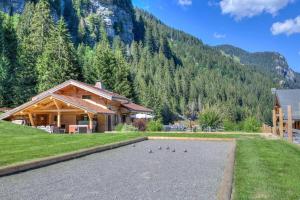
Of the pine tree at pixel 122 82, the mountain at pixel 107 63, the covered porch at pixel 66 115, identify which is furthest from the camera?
the pine tree at pixel 122 82

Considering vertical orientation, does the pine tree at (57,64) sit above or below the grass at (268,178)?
above

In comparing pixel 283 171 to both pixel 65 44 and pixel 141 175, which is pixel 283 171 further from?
pixel 65 44

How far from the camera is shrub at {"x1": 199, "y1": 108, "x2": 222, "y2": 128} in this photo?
109ft

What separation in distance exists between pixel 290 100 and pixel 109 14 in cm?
15653

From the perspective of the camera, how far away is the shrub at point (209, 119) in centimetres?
3316

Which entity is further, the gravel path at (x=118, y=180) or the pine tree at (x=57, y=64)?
the pine tree at (x=57, y=64)

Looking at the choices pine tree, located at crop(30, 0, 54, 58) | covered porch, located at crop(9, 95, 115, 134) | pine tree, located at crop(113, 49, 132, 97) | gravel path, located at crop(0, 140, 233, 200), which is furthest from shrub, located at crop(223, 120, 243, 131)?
pine tree, located at crop(30, 0, 54, 58)

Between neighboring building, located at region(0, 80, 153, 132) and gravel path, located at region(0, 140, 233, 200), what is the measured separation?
19.6 m

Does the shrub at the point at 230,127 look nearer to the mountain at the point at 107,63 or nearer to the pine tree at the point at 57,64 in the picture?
the mountain at the point at 107,63

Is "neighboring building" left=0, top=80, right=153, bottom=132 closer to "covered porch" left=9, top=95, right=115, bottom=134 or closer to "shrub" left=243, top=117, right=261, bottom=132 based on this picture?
"covered porch" left=9, top=95, right=115, bottom=134

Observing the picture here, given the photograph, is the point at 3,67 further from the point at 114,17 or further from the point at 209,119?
the point at 114,17

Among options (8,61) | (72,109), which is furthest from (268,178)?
(8,61)

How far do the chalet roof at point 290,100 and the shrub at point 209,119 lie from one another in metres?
8.98

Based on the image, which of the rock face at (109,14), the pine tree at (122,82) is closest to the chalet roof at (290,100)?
the pine tree at (122,82)
